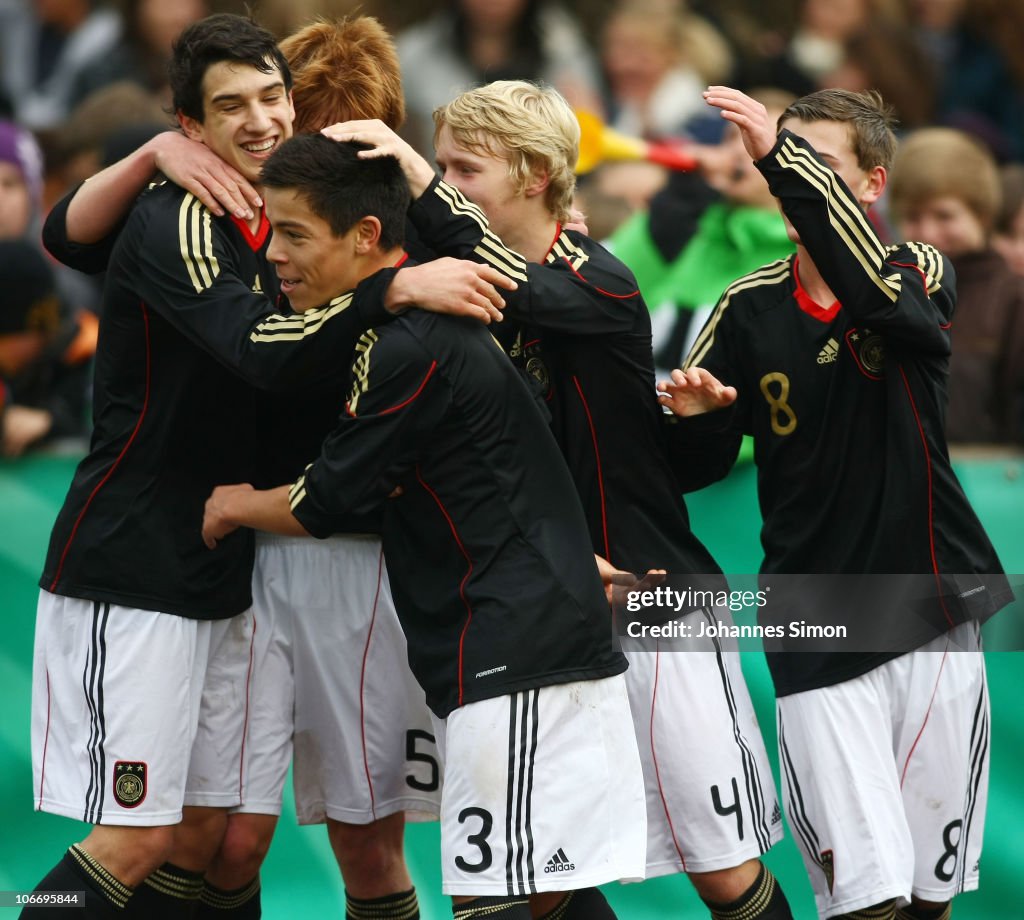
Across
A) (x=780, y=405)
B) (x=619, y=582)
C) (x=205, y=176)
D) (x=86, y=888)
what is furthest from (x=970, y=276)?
(x=86, y=888)

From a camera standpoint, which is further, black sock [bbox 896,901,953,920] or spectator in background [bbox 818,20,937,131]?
spectator in background [bbox 818,20,937,131]

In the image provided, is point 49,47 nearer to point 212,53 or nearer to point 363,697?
point 212,53

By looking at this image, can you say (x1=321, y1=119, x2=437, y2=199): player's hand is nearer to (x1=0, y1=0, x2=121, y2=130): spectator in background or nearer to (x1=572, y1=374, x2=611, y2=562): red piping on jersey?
(x1=572, y1=374, x2=611, y2=562): red piping on jersey

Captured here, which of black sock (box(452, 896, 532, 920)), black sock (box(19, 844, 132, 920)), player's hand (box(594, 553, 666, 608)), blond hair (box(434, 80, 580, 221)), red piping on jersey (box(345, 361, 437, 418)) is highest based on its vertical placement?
blond hair (box(434, 80, 580, 221))

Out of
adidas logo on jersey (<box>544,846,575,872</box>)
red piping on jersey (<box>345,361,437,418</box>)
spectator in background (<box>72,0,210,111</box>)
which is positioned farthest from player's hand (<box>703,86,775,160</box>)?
spectator in background (<box>72,0,210,111</box>)

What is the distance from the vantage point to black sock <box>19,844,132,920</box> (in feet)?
12.9

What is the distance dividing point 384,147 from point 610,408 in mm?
865

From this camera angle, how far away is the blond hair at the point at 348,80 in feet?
14.5

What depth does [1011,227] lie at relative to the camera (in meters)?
6.97

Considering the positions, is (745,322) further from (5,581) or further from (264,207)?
(5,581)

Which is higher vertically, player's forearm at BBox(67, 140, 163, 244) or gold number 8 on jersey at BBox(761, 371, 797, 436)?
player's forearm at BBox(67, 140, 163, 244)

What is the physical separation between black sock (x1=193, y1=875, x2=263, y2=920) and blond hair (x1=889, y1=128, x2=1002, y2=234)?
3.47 meters

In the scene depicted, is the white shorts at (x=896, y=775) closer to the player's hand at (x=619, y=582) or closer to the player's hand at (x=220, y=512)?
the player's hand at (x=619, y=582)

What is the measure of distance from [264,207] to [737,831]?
6.25ft
